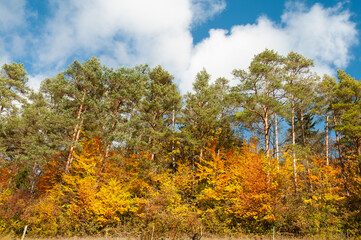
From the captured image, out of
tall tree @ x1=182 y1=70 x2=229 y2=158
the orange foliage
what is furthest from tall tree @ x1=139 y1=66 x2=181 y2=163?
the orange foliage

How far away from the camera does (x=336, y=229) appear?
1319 cm

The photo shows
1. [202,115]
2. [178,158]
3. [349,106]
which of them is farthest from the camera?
[178,158]

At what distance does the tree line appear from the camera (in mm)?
14375

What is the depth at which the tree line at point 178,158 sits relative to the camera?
566 inches

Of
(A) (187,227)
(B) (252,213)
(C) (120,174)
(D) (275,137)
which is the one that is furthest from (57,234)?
(D) (275,137)

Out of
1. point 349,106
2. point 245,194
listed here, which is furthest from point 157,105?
point 349,106

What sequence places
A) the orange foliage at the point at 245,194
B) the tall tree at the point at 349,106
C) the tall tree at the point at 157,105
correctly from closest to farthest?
1. the orange foliage at the point at 245,194
2. the tall tree at the point at 349,106
3. the tall tree at the point at 157,105

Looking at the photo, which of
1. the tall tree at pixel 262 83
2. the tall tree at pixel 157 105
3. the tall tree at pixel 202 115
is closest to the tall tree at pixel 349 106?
the tall tree at pixel 262 83

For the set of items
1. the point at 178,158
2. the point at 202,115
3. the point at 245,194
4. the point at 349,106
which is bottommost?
the point at 245,194

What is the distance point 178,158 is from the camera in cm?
2230

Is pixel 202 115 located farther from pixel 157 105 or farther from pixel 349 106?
pixel 349 106

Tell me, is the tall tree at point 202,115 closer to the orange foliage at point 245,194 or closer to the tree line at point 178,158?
the tree line at point 178,158

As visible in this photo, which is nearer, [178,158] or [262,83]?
[262,83]

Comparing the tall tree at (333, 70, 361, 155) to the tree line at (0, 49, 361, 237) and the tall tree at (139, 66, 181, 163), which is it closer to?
the tree line at (0, 49, 361, 237)
